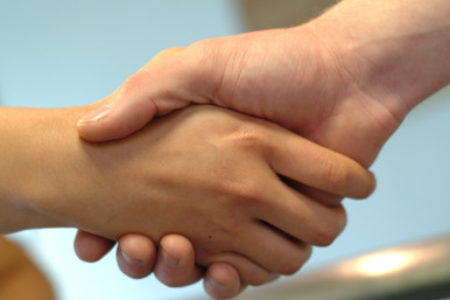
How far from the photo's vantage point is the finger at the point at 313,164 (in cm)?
67

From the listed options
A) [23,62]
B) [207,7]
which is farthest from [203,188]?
[23,62]

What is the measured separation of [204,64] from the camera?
2.07ft

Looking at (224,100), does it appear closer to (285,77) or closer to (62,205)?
(285,77)

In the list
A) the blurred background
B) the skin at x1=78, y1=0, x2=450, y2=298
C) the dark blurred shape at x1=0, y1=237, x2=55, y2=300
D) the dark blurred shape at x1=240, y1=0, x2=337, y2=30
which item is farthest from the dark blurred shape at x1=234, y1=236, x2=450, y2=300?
the dark blurred shape at x1=240, y1=0, x2=337, y2=30

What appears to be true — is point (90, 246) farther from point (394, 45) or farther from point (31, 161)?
point (394, 45)

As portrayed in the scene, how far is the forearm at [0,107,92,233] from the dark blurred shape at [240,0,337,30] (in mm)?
1086

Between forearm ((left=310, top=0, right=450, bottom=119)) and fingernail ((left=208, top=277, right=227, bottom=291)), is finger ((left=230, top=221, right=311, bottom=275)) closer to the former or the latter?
fingernail ((left=208, top=277, right=227, bottom=291))

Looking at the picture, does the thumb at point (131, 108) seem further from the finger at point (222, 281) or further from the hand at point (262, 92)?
the finger at point (222, 281)

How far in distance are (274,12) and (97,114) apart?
45.3 inches

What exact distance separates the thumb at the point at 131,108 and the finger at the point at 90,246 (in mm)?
163

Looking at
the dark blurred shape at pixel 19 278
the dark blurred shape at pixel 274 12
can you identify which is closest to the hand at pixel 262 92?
the dark blurred shape at pixel 19 278

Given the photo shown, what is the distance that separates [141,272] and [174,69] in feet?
0.99

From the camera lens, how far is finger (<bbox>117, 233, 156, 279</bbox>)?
0.66m

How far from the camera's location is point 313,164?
0.66 meters
